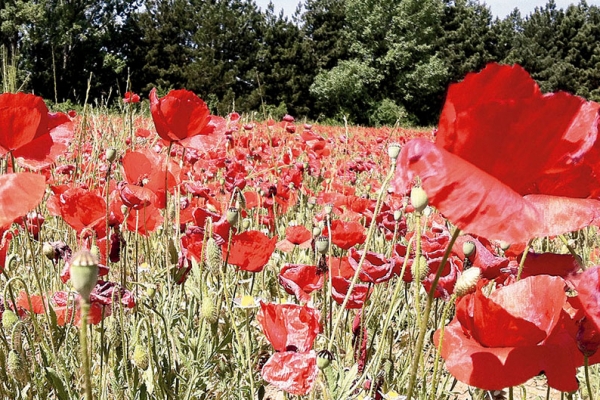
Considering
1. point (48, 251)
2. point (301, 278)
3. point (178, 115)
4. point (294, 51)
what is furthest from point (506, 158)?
point (294, 51)

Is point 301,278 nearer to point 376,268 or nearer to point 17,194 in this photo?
point 376,268

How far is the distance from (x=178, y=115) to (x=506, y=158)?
822mm

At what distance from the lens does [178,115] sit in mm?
1167

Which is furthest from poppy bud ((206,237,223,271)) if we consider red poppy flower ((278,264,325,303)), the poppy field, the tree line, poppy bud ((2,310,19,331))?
the tree line

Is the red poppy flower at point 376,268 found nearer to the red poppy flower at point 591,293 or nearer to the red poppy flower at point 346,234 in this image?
the red poppy flower at point 346,234

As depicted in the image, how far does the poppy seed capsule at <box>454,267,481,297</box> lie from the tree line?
81.2 feet

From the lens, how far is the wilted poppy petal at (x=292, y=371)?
0.70 meters

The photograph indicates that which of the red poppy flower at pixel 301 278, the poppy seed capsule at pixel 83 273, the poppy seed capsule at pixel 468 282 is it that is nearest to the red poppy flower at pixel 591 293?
the poppy seed capsule at pixel 468 282

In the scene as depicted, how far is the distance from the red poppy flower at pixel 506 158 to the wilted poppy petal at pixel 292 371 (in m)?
0.32

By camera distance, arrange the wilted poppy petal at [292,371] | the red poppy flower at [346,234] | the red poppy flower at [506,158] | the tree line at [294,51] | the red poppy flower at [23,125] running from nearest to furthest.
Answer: the red poppy flower at [506,158]
the wilted poppy petal at [292,371]
the red poppy flower at [23,125]
the red poppy flower at [346,234]
the tree line at [294,51]

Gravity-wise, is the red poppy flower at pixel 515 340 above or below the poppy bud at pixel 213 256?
above

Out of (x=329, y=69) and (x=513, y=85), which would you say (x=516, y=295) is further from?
(x=329, y=69)

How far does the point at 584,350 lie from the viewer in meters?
0.58

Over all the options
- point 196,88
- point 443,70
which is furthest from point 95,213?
point 443,70
